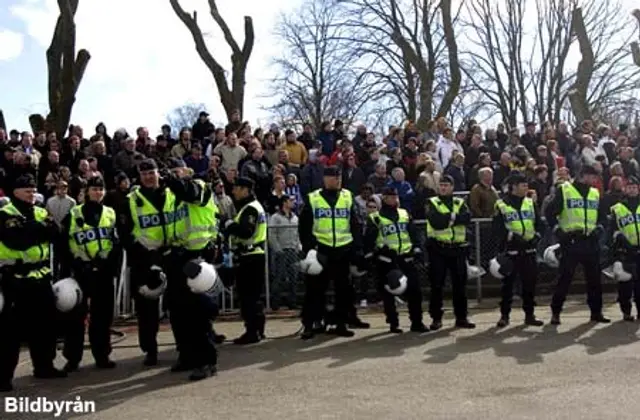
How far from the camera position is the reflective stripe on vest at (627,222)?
1108cm

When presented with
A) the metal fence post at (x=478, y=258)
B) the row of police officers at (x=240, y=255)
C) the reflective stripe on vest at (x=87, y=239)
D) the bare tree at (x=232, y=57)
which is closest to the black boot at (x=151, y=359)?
the row of police officers at (x=240, y=255)

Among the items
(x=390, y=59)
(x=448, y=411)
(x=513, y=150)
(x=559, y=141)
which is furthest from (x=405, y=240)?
(x=390, y=59)

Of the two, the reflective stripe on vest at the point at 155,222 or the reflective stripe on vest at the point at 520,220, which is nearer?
the reflective stripe on vest at the point at 155,222

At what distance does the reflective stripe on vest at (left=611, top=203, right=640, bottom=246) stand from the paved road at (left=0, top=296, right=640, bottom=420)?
1.38m

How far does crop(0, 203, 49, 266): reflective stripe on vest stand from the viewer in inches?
320

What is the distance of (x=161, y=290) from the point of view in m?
8.36

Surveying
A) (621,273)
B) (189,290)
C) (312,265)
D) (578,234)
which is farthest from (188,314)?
(621,273)

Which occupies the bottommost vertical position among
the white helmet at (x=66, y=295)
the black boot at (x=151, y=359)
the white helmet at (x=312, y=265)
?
the black boot at (x=151, y=359)

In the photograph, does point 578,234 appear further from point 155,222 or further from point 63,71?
point 63,71

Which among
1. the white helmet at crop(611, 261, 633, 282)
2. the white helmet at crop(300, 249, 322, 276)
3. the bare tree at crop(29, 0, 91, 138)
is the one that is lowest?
the white helmet at crop(611, 261, 633, 282)

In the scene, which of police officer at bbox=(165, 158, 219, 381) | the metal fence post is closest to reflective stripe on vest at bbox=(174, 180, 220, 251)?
police officer at bbox=(165, 158, 219, 381)

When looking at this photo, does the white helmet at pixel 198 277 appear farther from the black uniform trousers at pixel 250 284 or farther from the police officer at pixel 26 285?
the black uniform trousers at pixel 250 284

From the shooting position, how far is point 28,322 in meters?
8.30

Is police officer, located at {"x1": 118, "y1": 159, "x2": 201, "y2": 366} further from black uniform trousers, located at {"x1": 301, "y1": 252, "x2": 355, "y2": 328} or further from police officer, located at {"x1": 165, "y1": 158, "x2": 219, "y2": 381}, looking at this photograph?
black uniform trousers, located at {"x1": 301, "y1": 252, "x2": 355, "y2": 328}
